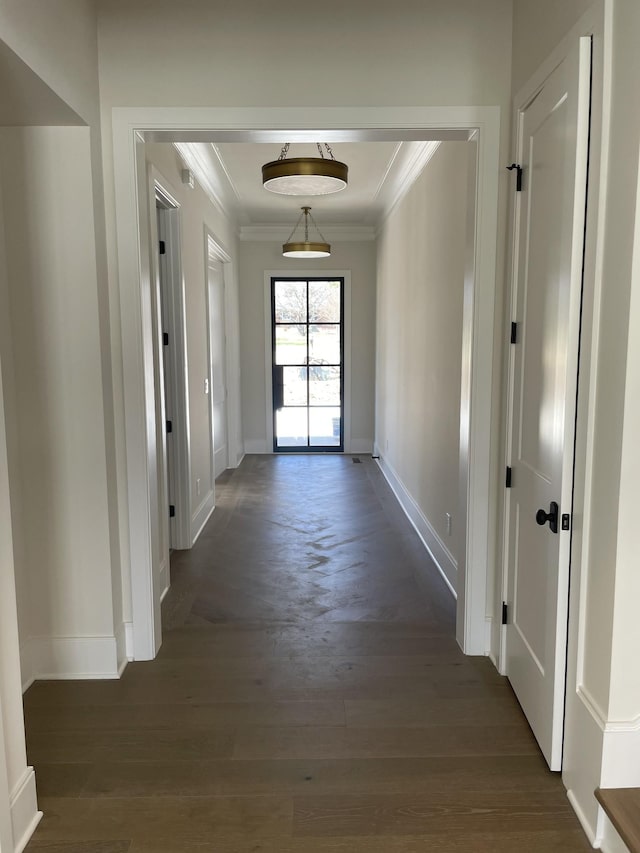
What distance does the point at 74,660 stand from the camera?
106 inches

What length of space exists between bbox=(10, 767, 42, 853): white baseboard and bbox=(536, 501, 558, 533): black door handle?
1.75 metres

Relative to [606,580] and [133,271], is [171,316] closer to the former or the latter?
[133,271]


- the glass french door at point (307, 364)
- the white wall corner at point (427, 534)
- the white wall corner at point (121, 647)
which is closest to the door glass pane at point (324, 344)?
the glass french door at point (307, 364)

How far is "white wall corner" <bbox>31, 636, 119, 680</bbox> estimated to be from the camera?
105 inches

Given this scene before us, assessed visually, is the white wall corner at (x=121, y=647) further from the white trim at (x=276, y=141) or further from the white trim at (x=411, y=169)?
the white trim at (x=411, y=169)

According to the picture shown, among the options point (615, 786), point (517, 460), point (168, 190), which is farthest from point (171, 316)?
point (615, 786)

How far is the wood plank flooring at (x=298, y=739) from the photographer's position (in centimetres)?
183

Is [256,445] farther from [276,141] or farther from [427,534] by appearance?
[276,141]

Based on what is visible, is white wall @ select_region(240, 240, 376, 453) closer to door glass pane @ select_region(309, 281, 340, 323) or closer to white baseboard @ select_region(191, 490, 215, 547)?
door glass pane @ select_region(309, 281, 340, 323)

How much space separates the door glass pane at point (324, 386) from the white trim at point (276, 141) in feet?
17.3

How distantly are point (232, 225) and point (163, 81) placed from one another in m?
4.54

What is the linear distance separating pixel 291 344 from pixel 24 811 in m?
6.48

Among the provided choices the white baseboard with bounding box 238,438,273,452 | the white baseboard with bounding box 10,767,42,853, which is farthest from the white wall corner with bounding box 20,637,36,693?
the white baseboard with bounding box 238,438,273,452

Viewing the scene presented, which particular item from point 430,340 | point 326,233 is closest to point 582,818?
point 430,340
